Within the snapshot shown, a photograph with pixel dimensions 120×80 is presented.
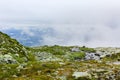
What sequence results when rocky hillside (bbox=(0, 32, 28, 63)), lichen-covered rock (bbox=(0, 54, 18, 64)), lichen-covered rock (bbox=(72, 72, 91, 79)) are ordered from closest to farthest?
lichen-covered rock (bbox=(72, 72, 91, 79)), lichen-covered rock (bbox=(0, 54, 18, 64)), rocky hillside (bbox=(0, 32, 28, 63))

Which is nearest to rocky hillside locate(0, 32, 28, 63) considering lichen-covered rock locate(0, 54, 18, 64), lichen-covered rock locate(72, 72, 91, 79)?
lichen-covered rock locate(0, 54, 18, 64)

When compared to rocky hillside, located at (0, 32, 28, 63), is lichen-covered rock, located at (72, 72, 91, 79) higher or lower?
lower

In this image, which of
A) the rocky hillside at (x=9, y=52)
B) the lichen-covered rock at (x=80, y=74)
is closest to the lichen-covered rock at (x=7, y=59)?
the rocky hillside at (x=9, y=52)

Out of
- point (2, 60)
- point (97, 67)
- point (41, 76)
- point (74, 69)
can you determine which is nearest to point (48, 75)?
point (41, 76)

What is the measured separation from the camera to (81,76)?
4409 cm

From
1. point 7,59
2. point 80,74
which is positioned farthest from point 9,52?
point 80,74

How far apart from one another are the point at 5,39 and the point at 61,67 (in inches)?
1304

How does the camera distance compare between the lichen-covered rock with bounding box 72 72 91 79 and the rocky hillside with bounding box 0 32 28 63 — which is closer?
the lichen-covered rock with bounding box 72 72 91 79

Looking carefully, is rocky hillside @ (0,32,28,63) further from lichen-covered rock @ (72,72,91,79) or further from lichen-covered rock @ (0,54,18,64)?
lichen-covered rock @ (72,72,91,79)

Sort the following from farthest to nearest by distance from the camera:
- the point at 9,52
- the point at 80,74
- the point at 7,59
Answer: the point at 9,52
the point at 7,59
the point at 80,74

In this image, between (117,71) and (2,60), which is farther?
(2,60)

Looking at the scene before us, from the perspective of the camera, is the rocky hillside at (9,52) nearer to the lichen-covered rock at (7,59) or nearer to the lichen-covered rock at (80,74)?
the lichen-covered rock at (7,59)

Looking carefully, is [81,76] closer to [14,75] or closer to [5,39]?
[14,75]

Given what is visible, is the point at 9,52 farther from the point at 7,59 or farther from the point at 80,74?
the point at 80,74
